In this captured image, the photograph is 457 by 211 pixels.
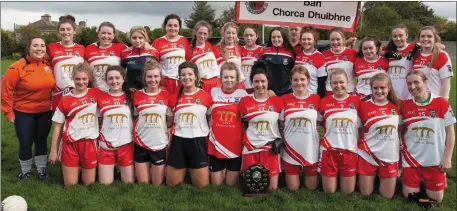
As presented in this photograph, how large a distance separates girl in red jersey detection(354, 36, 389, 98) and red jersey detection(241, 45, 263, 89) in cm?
142

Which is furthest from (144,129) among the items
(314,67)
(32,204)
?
(314,67)

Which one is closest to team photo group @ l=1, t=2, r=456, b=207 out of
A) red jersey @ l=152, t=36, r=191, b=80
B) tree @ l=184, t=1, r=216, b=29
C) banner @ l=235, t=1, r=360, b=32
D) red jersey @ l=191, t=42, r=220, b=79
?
red jersey @ l=152, t=36, r=191, b=80

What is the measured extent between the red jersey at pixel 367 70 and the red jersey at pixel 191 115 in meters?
2.09

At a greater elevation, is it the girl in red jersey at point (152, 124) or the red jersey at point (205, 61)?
the red jersey at point (205, 61)

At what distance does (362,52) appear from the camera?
568 cm

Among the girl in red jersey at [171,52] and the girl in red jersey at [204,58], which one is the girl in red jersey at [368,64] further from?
the girl in red jersey at [171,52]

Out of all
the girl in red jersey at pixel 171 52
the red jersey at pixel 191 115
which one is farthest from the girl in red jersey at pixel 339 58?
the girl in red jersey at pixel 171 52

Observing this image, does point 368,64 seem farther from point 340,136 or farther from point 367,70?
point 340,136

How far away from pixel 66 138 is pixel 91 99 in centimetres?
56

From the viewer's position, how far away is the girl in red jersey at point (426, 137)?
15.7ft

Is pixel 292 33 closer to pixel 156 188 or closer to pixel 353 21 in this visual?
pixel 353 21

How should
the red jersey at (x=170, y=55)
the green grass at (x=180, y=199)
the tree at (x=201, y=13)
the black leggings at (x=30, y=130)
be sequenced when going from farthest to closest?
the tree at (x=201, y=13) < the red jersey at (x=170, y=55) < the black leggings at (x=30, y=130) < the green grass at (x=180, y=199)

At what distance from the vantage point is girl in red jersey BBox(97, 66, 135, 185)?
5.14 meters

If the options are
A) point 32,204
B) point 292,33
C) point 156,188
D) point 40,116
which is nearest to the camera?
point 32,204
